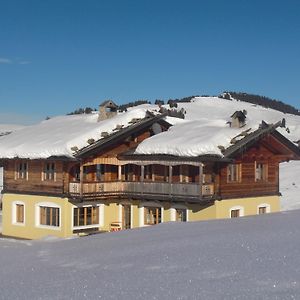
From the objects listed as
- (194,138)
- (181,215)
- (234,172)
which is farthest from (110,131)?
(234,172)

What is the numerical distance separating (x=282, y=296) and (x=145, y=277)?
10.3 feet

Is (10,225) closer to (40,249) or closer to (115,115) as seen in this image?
(115,115)

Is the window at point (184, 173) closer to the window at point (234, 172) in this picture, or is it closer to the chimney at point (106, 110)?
the window at point (234, 172)

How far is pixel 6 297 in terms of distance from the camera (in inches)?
361

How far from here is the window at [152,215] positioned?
98.9 ft

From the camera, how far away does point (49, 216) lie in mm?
30734

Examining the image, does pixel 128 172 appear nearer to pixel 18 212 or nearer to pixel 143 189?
pixel 143 189

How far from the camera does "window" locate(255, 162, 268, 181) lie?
31208 mm

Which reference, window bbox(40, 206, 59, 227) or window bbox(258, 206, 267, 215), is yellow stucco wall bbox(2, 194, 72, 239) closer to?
window bbox(40, 206, 59, 227)

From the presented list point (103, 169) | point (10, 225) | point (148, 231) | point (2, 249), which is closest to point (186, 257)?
point (148, 231)

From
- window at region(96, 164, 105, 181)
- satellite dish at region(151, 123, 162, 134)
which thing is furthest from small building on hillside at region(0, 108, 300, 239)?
satellite dish at region(151, 123, 162, 134)

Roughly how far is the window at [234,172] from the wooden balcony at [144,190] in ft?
6.65

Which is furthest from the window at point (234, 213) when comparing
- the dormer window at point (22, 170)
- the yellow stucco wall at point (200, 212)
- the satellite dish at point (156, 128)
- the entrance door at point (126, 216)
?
the dormer window at point (22, 170)

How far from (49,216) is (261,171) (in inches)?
503
